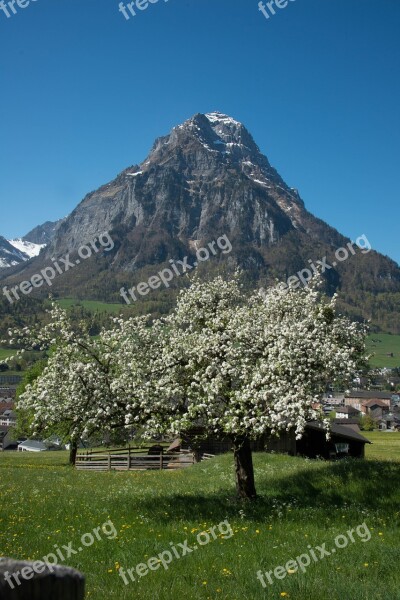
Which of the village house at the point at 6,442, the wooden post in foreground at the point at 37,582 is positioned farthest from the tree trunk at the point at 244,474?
the village house at the point at 6,442

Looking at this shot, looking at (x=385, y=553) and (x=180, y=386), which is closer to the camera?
(x=385, y=553)

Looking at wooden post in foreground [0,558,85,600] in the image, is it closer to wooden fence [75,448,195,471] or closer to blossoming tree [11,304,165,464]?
blossoming tree [11,304,165,464]

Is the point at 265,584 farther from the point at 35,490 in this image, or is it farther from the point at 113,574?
the point at 35,490

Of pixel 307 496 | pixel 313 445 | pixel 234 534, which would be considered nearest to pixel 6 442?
pixel 313 445

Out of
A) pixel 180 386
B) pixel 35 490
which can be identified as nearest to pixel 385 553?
pixel 180 386

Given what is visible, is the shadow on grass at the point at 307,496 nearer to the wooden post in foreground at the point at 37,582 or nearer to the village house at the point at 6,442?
the wooden post in foreground at the point at 37,582

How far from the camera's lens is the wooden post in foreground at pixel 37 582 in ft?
8.09

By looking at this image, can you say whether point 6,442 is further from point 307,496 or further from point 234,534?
point 234,534

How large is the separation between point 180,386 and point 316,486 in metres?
7.84

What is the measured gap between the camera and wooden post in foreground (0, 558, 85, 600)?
8.09 feet

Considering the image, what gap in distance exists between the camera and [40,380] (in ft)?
65.4

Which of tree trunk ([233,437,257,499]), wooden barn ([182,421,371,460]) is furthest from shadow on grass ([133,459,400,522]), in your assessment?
wooden barn ([182,421,371,460])

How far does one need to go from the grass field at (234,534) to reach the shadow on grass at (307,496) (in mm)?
41

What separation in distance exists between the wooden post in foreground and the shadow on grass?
1479 centimetres
